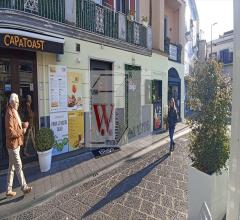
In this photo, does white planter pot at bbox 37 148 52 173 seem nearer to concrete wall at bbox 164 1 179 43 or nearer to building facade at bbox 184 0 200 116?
concrete wall at bbox 164 1 179 43

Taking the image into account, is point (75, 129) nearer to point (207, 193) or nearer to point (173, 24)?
point (207, 193)

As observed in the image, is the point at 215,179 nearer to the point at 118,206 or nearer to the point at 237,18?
the point at 118,206

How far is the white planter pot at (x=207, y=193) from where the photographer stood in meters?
3.24

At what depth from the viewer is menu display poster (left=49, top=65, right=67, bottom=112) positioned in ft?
22.6

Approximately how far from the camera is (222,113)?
3496mm

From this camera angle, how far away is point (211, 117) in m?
3.52

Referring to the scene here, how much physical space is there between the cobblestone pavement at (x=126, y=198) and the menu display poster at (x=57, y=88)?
102 inches

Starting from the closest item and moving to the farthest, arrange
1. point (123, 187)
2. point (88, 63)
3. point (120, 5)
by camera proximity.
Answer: point (123, 187), point (88, 63), point (120, 5)

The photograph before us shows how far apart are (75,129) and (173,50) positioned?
9.47 metres

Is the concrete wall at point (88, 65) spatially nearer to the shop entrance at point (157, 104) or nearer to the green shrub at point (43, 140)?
the shop entrance at point (157, 104)

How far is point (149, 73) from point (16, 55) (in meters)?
6.90

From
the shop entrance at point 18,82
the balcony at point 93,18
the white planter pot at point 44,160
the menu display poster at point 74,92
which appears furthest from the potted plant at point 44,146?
the balcony at point 93,18

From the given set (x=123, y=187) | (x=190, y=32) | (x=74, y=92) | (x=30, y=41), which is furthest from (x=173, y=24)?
(x=123, y=187)

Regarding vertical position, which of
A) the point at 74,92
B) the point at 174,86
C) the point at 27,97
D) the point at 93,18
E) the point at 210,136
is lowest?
the point at 210,136
